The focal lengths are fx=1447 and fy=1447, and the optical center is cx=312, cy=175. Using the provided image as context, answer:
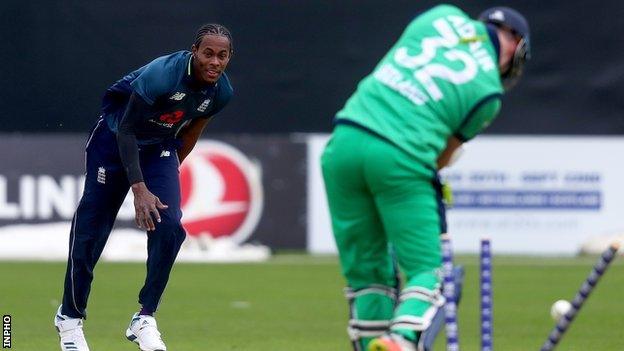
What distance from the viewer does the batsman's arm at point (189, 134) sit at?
8.30 metres

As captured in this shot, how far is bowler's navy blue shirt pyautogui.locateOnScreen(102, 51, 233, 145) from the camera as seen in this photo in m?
7.74

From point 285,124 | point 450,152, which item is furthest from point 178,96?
point 285,124

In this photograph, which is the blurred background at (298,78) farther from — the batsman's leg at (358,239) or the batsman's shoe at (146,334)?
the batsman's leg at (358,239)

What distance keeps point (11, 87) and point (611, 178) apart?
6927mm

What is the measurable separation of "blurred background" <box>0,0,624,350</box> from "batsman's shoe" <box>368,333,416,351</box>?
10042 mm

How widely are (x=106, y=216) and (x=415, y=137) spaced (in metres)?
2.71

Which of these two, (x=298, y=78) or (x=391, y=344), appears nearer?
(x=391, y=344)

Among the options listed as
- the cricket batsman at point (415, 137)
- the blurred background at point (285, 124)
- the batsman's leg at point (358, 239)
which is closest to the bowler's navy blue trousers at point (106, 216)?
the batsman's leg at point (358, 239)

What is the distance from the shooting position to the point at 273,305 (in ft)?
37.3

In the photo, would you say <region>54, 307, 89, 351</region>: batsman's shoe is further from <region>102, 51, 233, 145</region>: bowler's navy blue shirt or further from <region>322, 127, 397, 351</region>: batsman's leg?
<region>322, 127, 397, 351</region>: batsman's leg

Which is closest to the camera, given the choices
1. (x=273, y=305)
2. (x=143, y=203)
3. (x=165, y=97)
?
(x=143, y=203)

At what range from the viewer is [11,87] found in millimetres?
16734

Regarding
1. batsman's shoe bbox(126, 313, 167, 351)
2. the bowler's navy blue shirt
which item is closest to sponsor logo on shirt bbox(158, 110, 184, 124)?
the bowler's navy blue shirt

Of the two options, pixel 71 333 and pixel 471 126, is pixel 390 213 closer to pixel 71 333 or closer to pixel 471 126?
pixel 471 126
